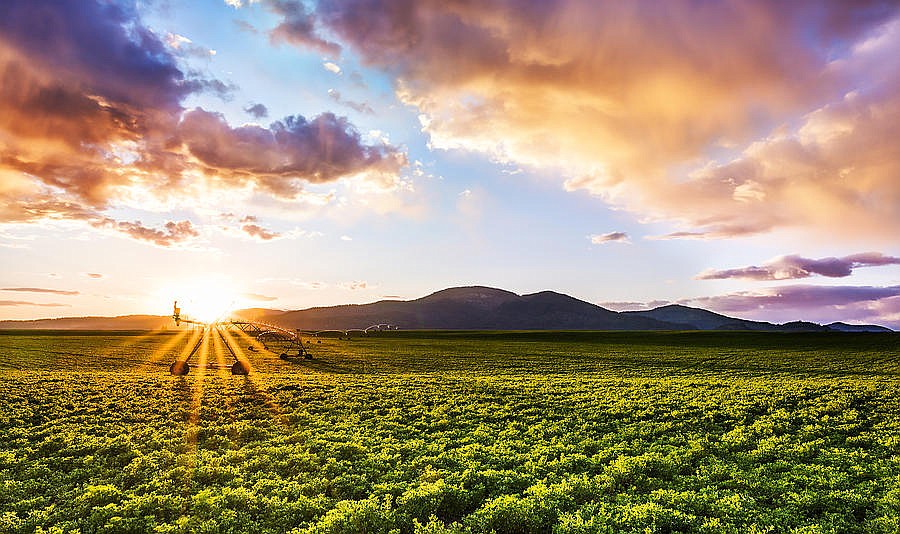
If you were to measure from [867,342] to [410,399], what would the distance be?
115728 mm

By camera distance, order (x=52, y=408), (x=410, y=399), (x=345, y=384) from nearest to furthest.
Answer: (x=52, y=408)
(x=410, y=399)
(x=345, y=384)

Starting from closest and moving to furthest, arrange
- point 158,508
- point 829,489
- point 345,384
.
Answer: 1. point 158,508
2. point 829,489
3. point 345,384

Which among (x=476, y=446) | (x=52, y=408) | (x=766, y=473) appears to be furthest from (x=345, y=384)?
(x=766, y=473)

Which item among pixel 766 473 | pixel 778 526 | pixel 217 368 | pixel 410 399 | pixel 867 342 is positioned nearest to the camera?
pixel 778 526

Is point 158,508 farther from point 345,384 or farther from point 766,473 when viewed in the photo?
point 345,384

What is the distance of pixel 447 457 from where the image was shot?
21.9 meters

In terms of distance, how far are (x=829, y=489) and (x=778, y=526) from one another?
15.4 feet

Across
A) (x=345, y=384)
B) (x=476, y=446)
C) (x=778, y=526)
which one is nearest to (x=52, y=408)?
(x=345, y=384)

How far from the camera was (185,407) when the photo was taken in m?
34.3

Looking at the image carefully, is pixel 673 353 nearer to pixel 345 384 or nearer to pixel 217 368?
pixel 345 384

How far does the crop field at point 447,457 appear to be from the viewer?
1591 centimetres

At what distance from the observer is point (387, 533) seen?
1503cm

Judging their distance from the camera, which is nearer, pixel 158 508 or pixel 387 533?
pixel 387 533

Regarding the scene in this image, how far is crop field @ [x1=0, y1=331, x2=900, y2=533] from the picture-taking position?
15914 millimetres
